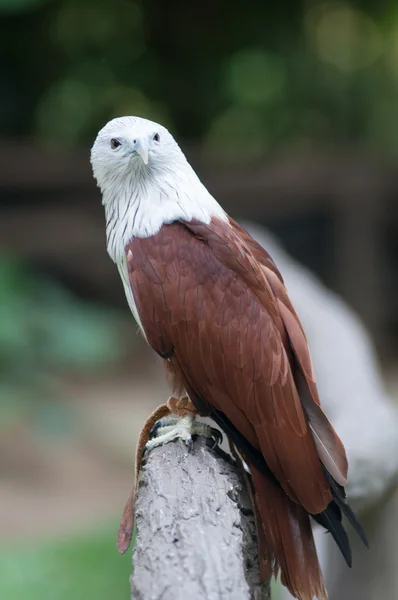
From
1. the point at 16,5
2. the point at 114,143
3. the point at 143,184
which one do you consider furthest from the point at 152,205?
the point at 16,5

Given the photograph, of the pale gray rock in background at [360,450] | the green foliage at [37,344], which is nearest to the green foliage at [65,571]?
the green foliage at [37,344]

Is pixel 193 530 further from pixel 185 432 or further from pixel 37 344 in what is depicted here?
pixel 37 344

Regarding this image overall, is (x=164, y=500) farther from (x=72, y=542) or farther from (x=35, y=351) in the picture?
(x=35, y=351)

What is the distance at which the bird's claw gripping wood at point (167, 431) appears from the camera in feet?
7.20

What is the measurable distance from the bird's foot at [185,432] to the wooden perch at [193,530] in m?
0.02

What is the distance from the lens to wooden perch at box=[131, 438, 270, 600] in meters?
1.56

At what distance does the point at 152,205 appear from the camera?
2309 mm

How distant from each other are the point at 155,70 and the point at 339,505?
6604 mm

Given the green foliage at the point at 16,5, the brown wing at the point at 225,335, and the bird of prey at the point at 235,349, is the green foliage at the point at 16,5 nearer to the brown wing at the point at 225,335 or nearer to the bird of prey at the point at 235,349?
the bird of prey at the point at 235,349

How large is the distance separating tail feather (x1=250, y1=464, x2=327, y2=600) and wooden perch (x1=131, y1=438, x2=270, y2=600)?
51mm

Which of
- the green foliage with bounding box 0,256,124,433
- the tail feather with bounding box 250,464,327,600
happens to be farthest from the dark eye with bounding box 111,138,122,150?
the green foliage with bounding box 0,256,124,433

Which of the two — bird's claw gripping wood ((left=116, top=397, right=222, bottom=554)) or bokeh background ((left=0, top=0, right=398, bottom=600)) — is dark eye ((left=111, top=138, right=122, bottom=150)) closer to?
bird's claw gripping wood ((left=116, top=397, right=222, bottom=554))

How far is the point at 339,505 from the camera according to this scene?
217 cm

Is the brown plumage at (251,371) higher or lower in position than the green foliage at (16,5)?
lower
